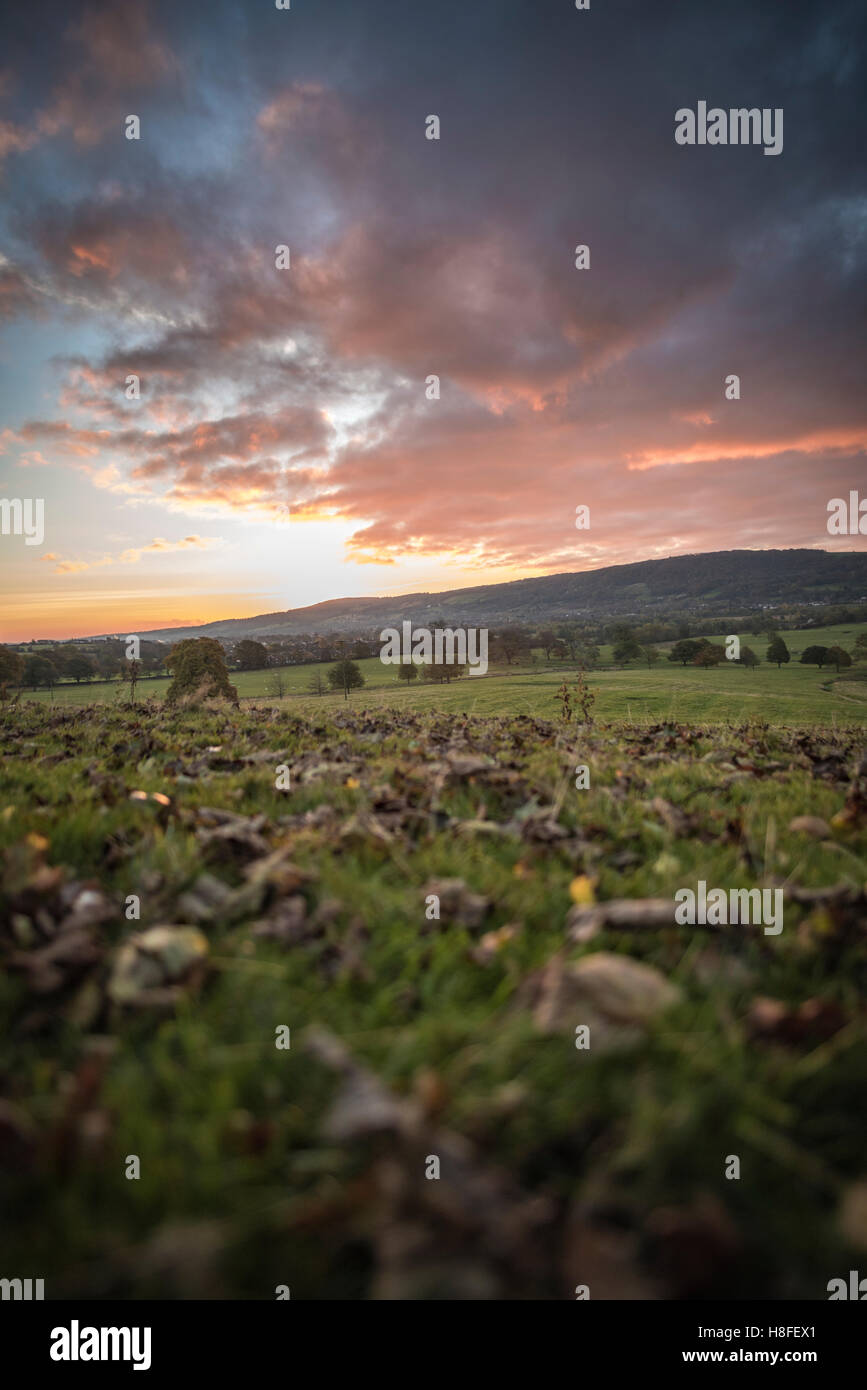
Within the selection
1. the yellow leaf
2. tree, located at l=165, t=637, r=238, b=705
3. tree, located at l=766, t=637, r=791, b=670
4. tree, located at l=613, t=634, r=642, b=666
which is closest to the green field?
tree, located at l=766, t=637, r=791, b=670

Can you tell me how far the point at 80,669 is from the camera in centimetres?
6356

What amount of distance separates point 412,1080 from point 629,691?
5813 cm

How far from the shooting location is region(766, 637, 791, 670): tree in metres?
95.1

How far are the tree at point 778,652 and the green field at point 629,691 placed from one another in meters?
1.68

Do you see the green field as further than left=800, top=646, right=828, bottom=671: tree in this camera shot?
No

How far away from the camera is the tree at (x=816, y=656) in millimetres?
92438

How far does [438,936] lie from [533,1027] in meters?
0.76

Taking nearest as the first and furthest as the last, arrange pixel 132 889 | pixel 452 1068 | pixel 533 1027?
pixel 452 1068, pixel 533 1027, pixel 132 889

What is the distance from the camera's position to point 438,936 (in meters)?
2.62

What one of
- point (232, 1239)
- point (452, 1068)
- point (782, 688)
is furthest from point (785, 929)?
point (782, 688)

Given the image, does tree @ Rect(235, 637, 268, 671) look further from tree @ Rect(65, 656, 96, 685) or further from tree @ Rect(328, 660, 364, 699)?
tree @ Rect(65, 656, 96, 685)

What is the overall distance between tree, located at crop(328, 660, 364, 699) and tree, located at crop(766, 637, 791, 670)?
68.8m
